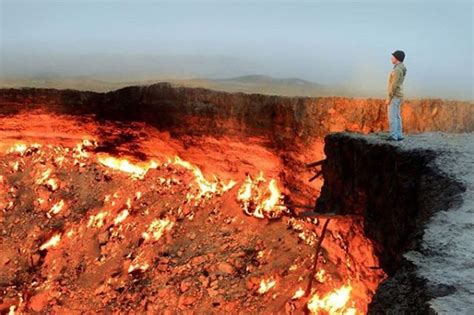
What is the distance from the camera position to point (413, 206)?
589 centimetres

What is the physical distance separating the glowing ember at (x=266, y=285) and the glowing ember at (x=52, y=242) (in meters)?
5.52

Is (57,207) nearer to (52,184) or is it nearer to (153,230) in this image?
(52,184)

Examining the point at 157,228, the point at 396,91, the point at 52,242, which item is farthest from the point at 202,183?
the point at 396,91

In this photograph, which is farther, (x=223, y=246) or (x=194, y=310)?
(x=223, y=246)

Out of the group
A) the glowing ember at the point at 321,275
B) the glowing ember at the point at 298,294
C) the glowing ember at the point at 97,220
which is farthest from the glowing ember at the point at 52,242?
the glowing ember at the point at 321,275

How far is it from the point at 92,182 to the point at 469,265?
11.9 metres

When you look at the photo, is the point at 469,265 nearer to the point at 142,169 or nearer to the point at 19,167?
the point at 142,169

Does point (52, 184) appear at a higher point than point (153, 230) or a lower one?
higher

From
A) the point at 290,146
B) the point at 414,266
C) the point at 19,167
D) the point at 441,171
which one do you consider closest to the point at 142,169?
the point at 19,167

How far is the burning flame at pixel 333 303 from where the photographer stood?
31.2 ft

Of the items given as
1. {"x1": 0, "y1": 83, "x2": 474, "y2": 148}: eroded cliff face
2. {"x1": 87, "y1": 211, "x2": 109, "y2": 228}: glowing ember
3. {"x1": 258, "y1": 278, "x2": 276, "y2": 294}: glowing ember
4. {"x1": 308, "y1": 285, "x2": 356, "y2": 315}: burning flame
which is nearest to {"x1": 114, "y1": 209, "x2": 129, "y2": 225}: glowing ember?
{"x1": 87, "y1": 211, "x2": 109, "y2": 228}: glowing ember

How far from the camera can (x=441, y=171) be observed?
19.5 feet

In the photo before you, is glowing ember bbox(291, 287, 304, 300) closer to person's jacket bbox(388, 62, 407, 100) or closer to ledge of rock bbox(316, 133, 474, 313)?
ledge of rock bbox(316, 133, 474, 313)

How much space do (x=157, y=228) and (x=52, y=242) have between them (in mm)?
2698
